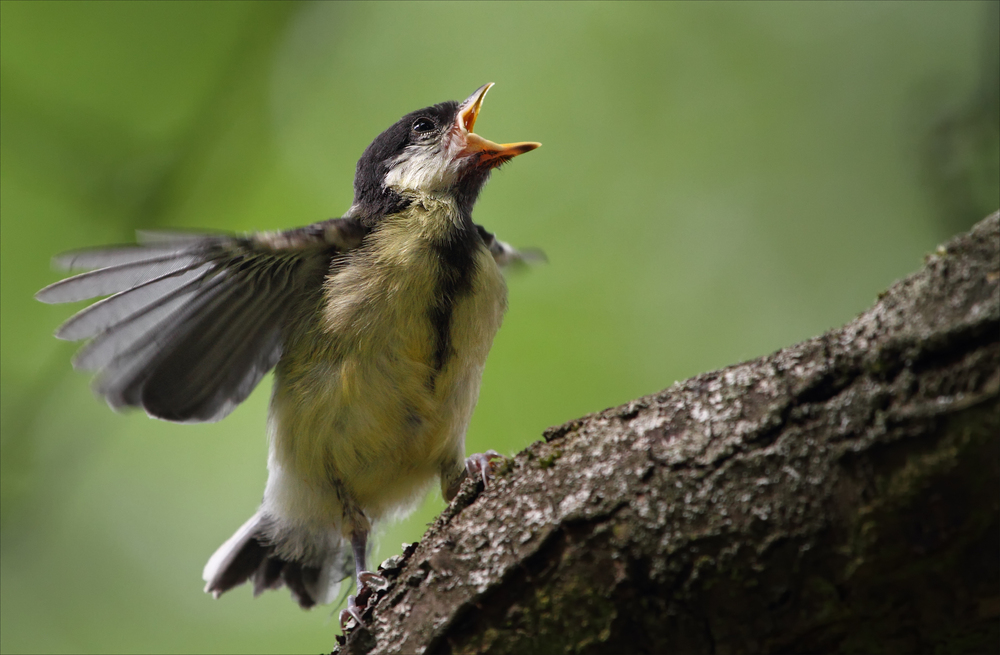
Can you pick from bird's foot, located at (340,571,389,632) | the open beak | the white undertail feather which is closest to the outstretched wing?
the white undertail feather

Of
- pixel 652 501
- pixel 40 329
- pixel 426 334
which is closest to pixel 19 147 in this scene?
pixel 40 329

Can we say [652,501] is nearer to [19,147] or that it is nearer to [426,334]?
[426,334]

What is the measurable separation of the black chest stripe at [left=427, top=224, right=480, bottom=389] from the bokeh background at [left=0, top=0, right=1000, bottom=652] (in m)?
1.80

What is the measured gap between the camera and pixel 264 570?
418 cm

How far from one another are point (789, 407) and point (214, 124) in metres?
3.90

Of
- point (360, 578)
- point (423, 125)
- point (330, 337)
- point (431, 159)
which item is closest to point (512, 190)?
point (423, 125)

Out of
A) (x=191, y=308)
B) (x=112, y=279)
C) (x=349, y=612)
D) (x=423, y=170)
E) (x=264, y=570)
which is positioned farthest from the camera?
(x=264, y=570)

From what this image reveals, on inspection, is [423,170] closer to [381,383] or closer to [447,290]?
[447,290]

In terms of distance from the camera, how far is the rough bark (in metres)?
1.41

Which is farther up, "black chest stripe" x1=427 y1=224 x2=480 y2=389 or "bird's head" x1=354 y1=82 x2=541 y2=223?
"bird's head" x1=354 y1=82 x2=541 y2=223

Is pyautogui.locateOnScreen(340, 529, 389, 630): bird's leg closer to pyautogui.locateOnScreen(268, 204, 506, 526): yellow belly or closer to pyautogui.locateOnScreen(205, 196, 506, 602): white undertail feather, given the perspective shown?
pyautogui.locateOnScreen(205, 196, 506, 602): white undertail feather

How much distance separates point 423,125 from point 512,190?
1945 mm

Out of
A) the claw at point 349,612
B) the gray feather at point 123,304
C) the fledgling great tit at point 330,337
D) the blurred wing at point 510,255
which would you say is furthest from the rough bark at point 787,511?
the blurred wing at point 510,255

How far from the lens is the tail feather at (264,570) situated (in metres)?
4.09
